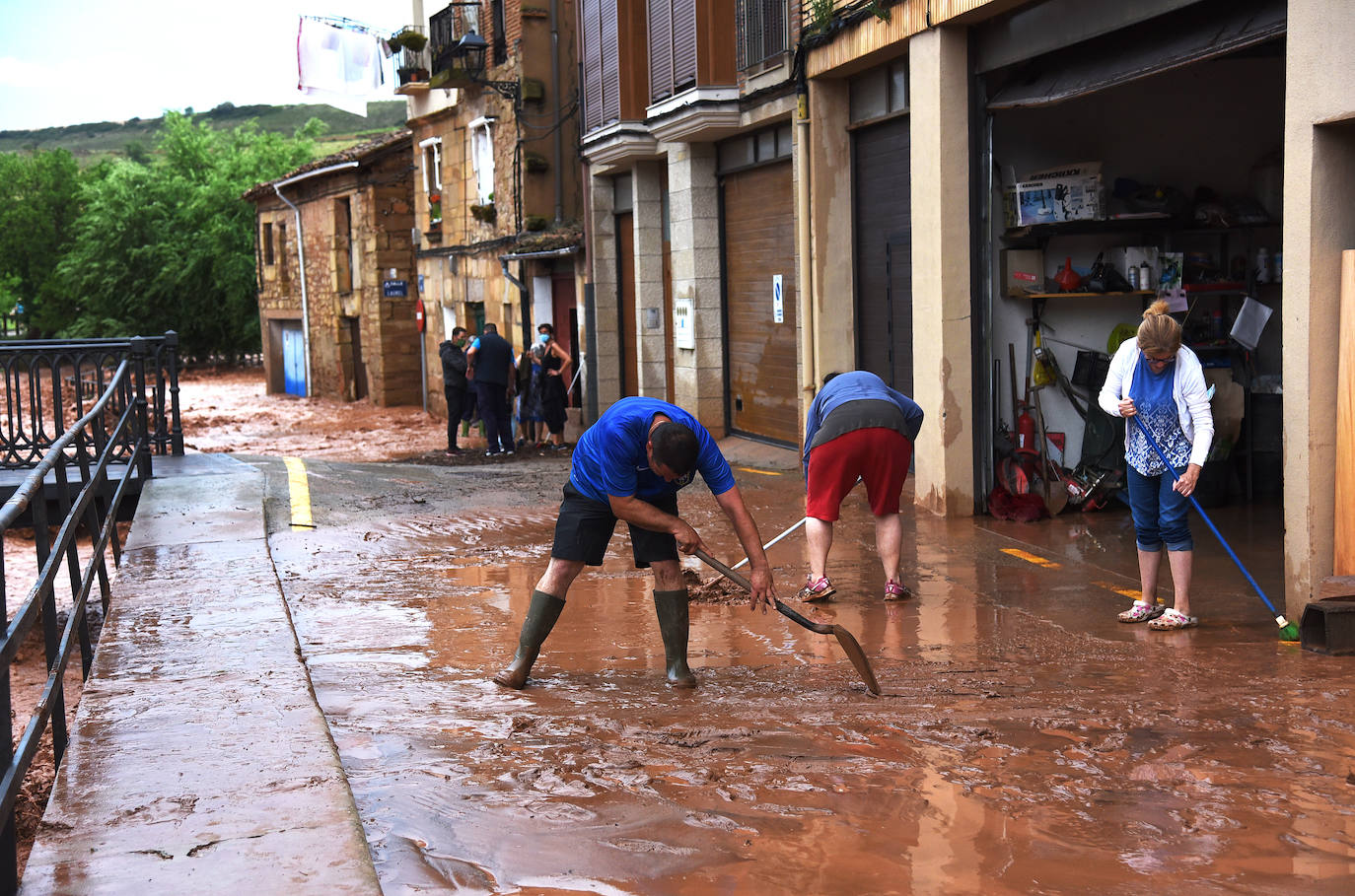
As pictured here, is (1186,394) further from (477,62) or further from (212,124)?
(212,124)

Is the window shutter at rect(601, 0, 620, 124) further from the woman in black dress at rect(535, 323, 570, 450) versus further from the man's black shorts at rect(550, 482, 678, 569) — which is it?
the man's black shorts at rect(550, 482, 678, 569)

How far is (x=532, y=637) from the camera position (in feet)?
19.4

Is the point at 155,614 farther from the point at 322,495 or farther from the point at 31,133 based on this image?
the point at 31,133

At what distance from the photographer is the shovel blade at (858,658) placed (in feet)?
18.2

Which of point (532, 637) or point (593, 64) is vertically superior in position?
point (593, 64)

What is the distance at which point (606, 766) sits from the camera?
15.1 ft

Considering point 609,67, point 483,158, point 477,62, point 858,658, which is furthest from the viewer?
point 483,158

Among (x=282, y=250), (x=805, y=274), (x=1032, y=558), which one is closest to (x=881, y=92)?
(x=805, y=274)

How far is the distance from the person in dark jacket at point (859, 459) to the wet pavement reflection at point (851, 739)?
273 mm

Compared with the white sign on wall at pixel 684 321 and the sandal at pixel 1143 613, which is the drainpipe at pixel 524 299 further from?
the sandal at pixel 1143 613

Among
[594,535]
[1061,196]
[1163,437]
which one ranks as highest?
[1061,196]

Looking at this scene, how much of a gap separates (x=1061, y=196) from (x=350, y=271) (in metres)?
26.7

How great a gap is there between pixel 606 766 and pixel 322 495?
723 cm

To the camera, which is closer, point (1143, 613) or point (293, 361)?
point (1143, 613)
